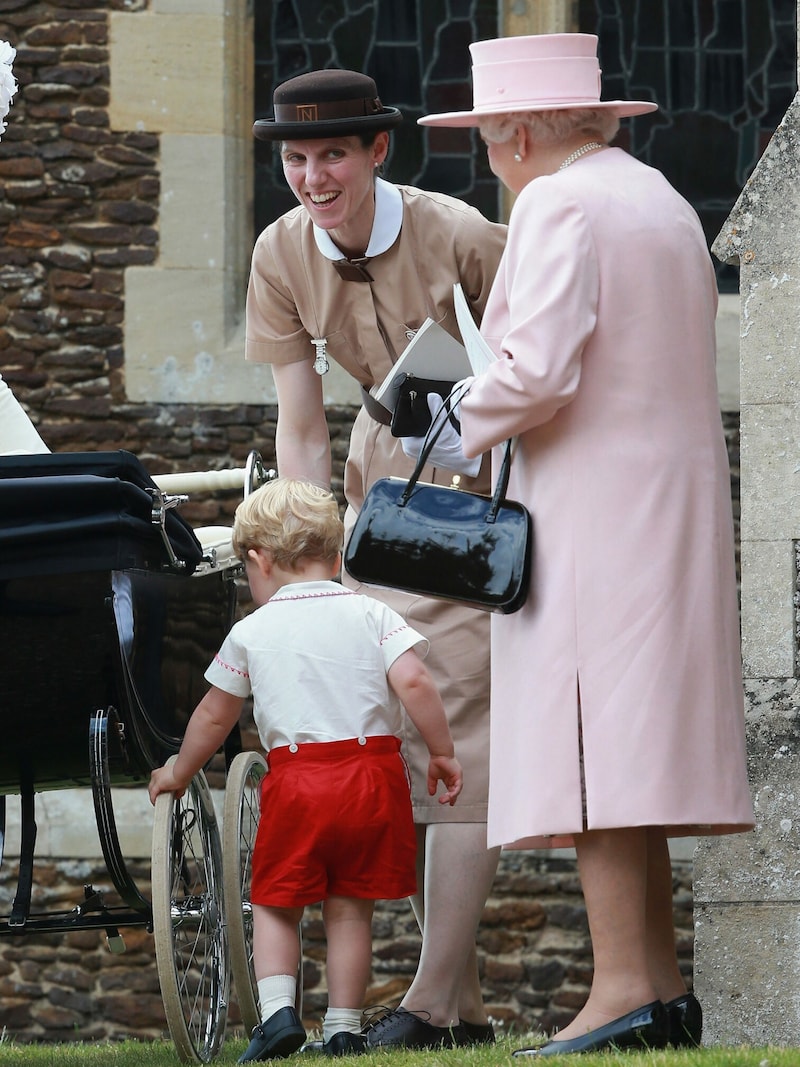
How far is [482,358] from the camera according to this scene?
346 centimetres

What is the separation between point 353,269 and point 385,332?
17cm

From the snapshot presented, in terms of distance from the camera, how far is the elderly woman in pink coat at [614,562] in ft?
10.9

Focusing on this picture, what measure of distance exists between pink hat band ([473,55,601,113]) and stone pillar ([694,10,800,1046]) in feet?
2.74

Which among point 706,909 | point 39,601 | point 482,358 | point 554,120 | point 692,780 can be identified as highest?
point 554,120

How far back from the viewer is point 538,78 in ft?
11.6

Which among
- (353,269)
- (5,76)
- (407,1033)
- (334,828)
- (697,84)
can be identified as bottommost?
(407,1033)

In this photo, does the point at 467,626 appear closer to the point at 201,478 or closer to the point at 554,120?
the point at 201,478

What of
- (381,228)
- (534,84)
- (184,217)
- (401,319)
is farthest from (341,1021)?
(184,217)

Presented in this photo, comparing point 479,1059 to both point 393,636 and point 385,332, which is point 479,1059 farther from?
point 385,332

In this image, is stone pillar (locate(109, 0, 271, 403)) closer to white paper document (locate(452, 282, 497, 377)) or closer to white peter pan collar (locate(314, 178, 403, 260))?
white peter pan collar (locate(314, 178, 403, 260))

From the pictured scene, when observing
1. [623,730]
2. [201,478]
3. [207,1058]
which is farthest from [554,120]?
[207,1058]

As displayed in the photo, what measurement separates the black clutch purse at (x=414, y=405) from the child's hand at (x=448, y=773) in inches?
26.0

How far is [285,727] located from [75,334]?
4.40 metres

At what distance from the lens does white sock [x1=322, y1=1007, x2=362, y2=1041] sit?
148 inches
